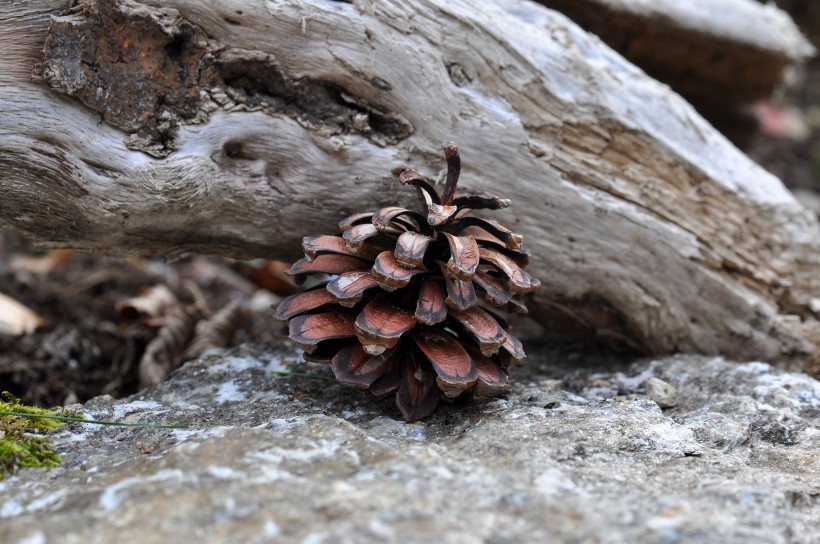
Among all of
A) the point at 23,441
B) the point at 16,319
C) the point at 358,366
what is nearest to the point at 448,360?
the point at 358,366

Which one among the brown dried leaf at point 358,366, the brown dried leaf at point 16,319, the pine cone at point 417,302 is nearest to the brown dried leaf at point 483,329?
the pine cone at point 417,302

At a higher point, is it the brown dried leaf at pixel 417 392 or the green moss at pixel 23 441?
the brown dried leaf at pixel 417 392

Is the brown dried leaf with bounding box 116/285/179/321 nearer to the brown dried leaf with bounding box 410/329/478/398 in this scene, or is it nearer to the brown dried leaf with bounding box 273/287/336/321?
the brown dried leaf with bounding box 273/287/336/321

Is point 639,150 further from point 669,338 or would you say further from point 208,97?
point 208,97

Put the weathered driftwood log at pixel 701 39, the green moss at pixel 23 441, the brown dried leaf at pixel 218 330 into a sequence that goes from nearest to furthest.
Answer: the green moss at pixel 23 441
the brown dried leaf at pixel 218 330
the weathered driftwood log at pixel 701 39

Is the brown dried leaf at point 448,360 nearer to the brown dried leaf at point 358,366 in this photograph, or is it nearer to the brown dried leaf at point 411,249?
the brown dried leaf at point 358,366

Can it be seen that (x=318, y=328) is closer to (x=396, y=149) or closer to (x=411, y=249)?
(x=411, y=249)

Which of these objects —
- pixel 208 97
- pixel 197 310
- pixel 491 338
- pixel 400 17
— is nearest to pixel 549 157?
pixel 400 17
